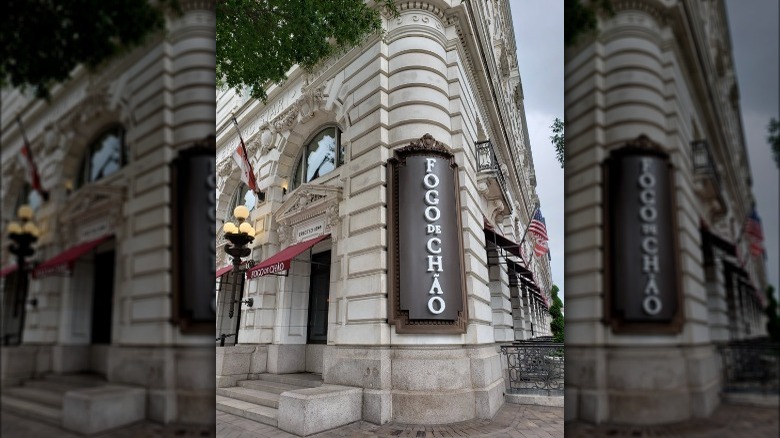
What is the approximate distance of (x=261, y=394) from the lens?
10.4m

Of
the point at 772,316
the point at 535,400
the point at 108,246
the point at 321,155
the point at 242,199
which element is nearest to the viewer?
the point at 772,316

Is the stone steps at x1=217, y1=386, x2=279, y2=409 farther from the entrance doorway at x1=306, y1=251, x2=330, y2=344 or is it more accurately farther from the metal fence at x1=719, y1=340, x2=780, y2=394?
the metal fence at x1=719, y1=340, x2=780, y2=394

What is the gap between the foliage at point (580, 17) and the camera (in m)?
0.61

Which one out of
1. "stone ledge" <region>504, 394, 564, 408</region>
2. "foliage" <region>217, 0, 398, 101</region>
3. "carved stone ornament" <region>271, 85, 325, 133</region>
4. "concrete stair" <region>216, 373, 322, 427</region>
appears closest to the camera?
"concrete stair" <region>216, 373, 322, 427</region>

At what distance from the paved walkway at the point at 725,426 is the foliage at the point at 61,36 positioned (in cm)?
81

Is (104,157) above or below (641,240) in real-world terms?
above

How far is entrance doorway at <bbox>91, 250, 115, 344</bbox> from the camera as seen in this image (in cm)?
58

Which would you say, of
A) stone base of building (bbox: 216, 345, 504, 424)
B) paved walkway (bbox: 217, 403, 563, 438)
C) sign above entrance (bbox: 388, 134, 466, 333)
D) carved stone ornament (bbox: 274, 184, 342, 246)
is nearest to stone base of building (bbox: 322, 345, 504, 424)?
stone base of building (bbox: 216, 345, 504, 424)

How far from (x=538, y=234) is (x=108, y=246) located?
14556 mm

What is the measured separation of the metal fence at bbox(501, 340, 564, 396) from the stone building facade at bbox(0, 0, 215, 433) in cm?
1218

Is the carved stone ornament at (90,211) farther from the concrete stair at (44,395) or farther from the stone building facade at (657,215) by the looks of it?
the stone building facade at (657,215)

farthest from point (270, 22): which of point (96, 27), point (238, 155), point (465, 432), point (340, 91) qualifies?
point (96, 27)

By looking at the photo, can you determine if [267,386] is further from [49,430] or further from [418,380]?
[49,430]

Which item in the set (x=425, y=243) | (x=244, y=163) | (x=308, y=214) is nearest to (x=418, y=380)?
(x=425, y=243)
